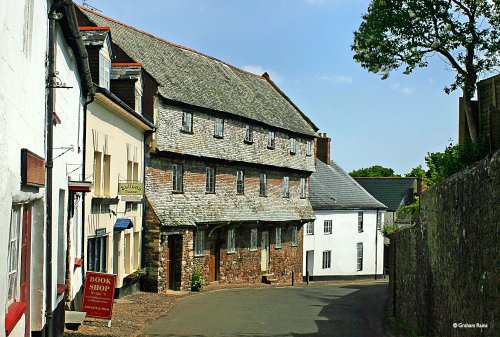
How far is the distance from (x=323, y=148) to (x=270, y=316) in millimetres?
41102

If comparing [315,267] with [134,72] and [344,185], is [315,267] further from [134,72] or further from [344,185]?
[134,72]

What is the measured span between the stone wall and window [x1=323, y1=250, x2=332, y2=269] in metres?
37.2

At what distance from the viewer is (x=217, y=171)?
36.7 meters

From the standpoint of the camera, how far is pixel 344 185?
5878cm

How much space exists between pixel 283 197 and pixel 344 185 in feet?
49.8

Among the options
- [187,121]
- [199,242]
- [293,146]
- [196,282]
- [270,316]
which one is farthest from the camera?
[293,146]

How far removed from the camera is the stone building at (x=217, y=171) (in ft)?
104

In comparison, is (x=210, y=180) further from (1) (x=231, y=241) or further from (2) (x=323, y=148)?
(2) (x=323, y=148)

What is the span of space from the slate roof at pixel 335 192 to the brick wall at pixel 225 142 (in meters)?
7.41

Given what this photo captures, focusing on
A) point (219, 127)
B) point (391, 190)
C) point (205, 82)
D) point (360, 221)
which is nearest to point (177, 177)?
point (219, 127)

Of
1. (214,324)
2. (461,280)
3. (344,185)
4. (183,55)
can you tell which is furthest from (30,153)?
(344,185)

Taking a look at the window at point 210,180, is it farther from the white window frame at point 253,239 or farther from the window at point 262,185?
the window at point 262,185

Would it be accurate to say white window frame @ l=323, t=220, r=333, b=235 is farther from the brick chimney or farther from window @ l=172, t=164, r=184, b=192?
window @ l=172, t=164, r=184, b=192

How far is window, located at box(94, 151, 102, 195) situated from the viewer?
22078mm
